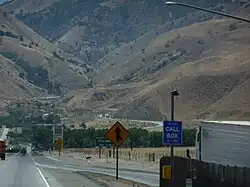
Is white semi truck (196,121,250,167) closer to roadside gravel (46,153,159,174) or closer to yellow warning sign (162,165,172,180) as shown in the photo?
yellow warning sign (162,165,172,180)

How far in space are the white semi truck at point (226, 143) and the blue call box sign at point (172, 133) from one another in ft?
13.7

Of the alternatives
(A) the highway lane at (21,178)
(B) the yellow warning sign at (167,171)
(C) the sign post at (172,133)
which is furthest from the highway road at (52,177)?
(C) the sign post at (172,133)

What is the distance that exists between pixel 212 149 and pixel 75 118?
13058 cm

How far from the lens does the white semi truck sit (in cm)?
2964

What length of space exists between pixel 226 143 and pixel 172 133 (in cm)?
615

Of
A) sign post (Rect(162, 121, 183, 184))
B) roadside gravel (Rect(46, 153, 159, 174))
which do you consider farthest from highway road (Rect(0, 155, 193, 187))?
sign post (Rect(162, 121, 183, 184))

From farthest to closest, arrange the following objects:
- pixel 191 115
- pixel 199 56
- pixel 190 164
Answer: pixel 199 56 → pixel 191 115 → pixel 190 164

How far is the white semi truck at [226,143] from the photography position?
2964 cm

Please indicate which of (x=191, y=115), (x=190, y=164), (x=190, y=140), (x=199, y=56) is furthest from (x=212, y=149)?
(x=199, y=56)

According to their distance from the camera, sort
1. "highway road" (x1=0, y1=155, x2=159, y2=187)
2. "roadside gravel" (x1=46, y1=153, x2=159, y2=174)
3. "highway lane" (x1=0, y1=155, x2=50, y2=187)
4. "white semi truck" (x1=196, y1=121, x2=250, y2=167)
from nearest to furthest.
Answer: "white semi truck" (x1=196, y1=121, x2=250, y2=167)
"highway lane" (x1=0, y1=155, x2=50, y2=187)
"highway road" (x1=0, y1=155, x2=159, y2=187)
"roadside gravel" (x1=46, y1=153, x2=159, y2=174)

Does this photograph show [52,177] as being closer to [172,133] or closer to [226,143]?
[226,143]

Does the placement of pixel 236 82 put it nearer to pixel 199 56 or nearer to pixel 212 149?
pixel 199 56

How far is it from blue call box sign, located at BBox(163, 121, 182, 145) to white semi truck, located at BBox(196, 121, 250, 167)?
4.17 meters

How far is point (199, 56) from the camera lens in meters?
190
